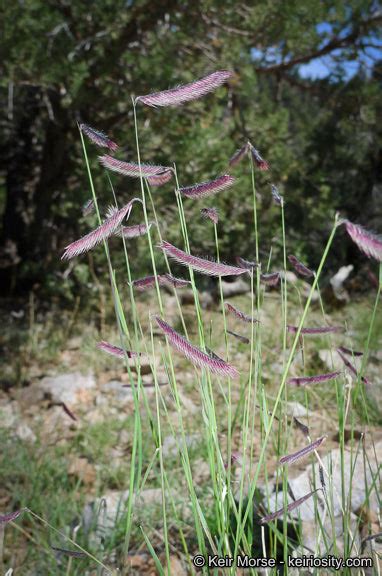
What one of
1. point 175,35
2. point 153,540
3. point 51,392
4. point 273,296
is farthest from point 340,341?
point 175,35

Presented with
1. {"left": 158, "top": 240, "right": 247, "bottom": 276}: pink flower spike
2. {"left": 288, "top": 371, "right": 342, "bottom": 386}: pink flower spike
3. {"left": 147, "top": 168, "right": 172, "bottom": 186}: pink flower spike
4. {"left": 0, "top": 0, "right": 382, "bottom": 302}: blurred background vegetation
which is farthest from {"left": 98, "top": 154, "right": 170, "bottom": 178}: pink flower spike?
{"left": 0, "top": 0, "right": 382, "bottom": 302}: blurred background vegetation

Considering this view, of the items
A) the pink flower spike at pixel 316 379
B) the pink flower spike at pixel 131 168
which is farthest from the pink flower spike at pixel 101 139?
the pink flower spike at pixel 316 379

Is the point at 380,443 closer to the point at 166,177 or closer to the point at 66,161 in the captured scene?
the point at 166,177

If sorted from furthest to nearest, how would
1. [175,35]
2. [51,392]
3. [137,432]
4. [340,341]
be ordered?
1. [175,35]
2. [340,341]
3. [51,392]
4. [137,432]

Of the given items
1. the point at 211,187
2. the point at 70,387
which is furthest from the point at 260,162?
the point at 70,387

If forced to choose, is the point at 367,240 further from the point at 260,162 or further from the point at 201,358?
the point at 260,162

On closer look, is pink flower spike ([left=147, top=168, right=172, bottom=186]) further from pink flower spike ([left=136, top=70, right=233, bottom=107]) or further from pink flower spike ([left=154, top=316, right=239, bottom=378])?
pink flower spike ([left=154, top=316, right=239, bottom=378])

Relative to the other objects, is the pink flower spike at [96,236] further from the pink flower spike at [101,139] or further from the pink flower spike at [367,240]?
the pink flower spike at [367,240]
